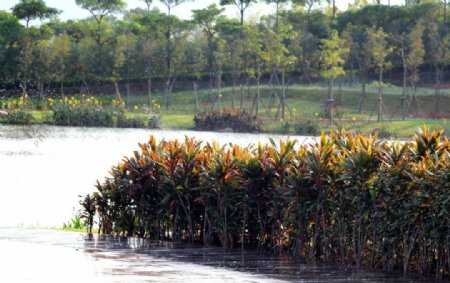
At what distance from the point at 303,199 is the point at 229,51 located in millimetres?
78313

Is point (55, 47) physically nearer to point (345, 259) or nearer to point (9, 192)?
point (9, 192)

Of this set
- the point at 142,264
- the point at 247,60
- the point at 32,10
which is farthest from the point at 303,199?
the point at 32,10

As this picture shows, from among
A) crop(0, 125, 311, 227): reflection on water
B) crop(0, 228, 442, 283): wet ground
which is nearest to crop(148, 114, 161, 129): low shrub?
crop(0, 125, 311, 227): reflection on water

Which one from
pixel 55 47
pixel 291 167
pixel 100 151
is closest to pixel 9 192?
pixel 291 167

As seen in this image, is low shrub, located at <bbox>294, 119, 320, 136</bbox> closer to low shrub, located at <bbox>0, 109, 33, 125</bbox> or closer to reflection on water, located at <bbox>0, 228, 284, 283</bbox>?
low shrub, located at <bbox>0, 109, 33, 125</bbox>

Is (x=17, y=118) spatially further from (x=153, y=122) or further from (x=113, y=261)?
(x=113, y=261)

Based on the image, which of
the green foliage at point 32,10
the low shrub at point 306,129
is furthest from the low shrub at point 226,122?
the green foliage at point 32,10

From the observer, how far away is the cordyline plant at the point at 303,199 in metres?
13.5

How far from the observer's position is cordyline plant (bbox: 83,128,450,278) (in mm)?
13531

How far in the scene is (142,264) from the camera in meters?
13.4

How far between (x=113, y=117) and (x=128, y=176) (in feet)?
173

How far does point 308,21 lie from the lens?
349 feet

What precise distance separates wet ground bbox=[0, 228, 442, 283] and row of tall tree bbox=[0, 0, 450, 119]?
2369 inches

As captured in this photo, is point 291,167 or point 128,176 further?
point 128,176
